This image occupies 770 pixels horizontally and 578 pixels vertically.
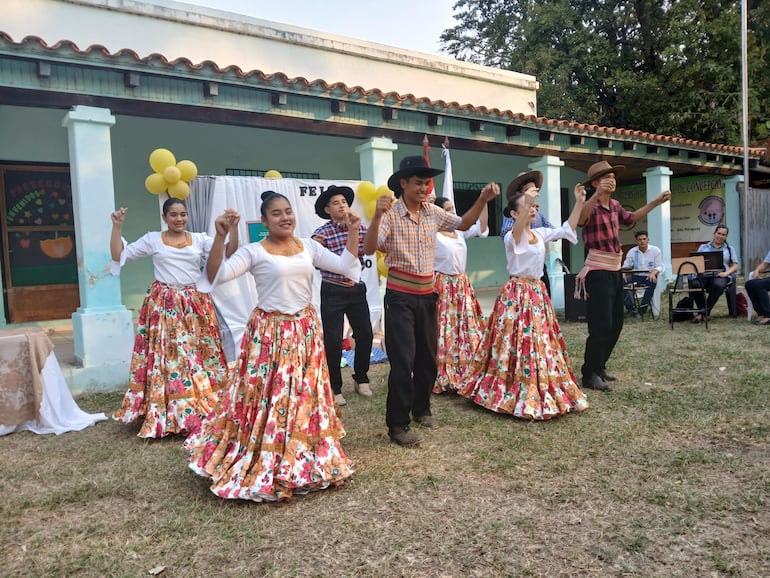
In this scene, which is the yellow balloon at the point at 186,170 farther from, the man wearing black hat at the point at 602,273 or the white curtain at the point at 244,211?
the man wearing black hat at the point at 602,273

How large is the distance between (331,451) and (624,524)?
1.48m

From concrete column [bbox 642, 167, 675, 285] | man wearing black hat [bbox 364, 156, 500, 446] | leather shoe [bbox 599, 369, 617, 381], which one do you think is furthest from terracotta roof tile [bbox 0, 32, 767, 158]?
leather shoe [bbox 599, 369, 617, 381]

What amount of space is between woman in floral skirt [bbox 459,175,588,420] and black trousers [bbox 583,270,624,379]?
50 cm

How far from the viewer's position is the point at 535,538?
2545mm

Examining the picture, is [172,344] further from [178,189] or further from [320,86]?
[320,86]

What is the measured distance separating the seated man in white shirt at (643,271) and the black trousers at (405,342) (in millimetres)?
6001

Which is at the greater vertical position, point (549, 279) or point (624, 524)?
point (549, 279)

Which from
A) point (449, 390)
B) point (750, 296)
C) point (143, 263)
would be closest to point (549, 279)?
point (750, 296)

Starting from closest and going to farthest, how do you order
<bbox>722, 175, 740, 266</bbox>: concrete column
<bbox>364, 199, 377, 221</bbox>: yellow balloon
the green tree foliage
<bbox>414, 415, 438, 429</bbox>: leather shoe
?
<bbox>414, 415, 438, 429</bbox>: leather shoe
<bbox>364, 199, 377, 221</bbox>: yellow balloon
<bbox>722, 175, 740, 266</bbox>: concrete column
the green tree foliage

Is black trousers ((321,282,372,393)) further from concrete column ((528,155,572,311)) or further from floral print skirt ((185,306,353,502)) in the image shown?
concrete column ((528,155,572,311))

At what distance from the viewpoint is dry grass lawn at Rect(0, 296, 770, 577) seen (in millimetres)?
2420

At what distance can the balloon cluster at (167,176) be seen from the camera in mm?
5453

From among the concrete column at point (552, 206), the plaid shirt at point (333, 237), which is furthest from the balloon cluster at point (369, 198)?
the concrete column at point (552, 206)

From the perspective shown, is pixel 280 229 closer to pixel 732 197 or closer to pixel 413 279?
pixel 413 279
